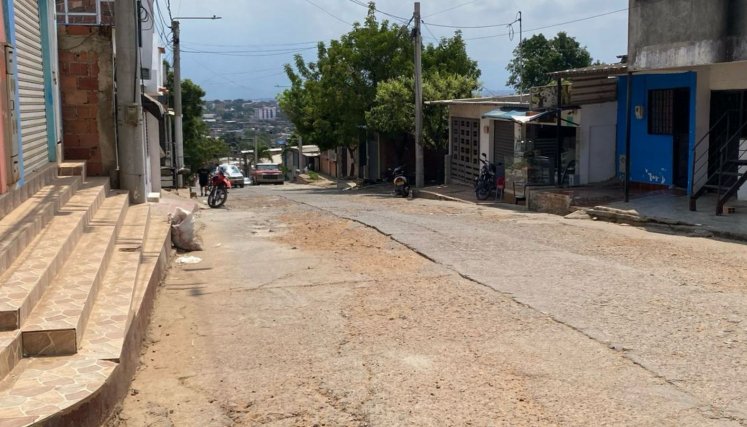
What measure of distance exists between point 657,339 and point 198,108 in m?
44.9

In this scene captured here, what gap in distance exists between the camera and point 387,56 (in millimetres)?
34531

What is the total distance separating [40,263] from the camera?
21.8ft

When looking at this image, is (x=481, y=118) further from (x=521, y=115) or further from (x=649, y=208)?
(x=649, y=208)

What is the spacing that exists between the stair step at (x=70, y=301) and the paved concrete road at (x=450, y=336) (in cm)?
63

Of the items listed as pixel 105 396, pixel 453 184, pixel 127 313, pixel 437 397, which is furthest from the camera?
pixel 453 184

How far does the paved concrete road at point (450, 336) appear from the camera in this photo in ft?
16.9

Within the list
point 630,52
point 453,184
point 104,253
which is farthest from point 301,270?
point 453,184

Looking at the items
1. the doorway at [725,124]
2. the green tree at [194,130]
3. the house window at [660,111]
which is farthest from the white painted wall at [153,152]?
the green tree at [194,130]

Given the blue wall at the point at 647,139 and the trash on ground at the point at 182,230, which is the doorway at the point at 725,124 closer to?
the blue wall at the point at 647,139

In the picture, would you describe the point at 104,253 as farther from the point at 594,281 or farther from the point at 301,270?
the point at 594,281

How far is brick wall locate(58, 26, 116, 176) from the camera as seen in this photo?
13477 mm

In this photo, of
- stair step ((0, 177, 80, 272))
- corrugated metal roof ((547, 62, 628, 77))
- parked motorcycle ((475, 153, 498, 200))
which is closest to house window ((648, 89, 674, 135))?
corrugated metal roof ((547, 62, 628, 77))

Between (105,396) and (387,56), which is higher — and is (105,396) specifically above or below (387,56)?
below

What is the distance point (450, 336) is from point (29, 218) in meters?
4.44
